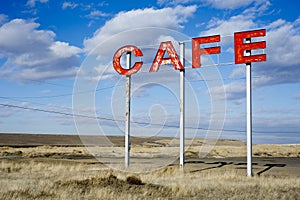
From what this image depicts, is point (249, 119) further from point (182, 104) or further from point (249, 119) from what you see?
point (182, 104)

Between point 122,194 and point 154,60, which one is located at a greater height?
point 154,60

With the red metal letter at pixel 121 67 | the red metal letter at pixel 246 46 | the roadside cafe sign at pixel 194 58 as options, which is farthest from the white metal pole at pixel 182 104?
the red metal letter at pixel 246 46

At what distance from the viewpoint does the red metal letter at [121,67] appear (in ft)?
91.5

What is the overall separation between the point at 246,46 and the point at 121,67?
9531 millimetres

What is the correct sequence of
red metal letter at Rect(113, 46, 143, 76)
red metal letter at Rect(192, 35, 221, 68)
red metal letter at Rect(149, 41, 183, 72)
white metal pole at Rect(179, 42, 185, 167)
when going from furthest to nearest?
red metal letter at Rect(113, 46, 143, 76) → red metal letter at Rect(149, 41, 183, 72) → white metal pole at Rect(179, 42, 185, 167) → red metal letter at Rect(192, 35, 221, 68)

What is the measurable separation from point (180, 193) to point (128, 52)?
16217 millimetres

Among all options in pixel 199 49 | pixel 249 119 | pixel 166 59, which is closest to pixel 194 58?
pixel 199 49

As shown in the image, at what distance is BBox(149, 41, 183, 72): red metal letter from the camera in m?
26.1

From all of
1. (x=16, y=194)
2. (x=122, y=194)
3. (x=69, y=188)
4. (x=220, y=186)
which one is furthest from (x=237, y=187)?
(x=16, y=194)

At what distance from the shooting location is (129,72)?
28.2 meters

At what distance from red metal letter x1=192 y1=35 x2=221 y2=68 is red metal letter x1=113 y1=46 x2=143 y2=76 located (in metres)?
4.44

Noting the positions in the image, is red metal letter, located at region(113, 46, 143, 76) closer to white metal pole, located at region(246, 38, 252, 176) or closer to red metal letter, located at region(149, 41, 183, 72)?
red metal letter, located at region(149, 41, 183, 72)

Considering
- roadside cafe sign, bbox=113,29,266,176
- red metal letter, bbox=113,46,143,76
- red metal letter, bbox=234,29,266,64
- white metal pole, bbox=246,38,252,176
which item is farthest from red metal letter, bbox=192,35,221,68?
red metal letter, bbox=113,46,143,76

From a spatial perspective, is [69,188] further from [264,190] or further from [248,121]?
[248,121]
